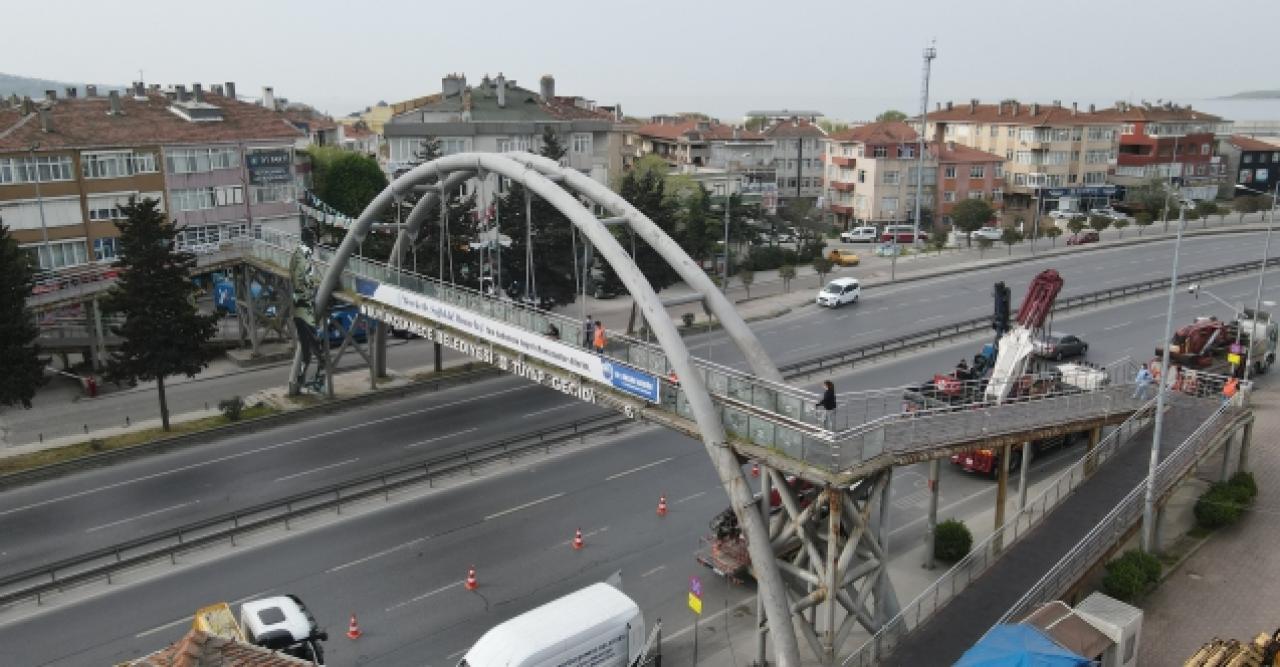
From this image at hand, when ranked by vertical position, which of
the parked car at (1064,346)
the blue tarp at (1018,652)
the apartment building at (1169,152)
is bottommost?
the parked car at (1064,346)

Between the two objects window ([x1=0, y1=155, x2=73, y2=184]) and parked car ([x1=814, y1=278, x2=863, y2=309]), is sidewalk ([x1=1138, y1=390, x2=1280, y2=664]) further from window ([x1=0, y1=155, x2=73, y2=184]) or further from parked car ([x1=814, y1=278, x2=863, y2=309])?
window ([x1=0, y1=155, x2=73, y2=184])

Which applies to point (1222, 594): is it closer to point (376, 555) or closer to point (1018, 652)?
point (1018, 652)

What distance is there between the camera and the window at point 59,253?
53719 millimetres

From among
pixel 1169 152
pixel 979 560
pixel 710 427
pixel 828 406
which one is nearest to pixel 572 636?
pixel 710 427

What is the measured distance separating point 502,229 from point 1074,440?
32.0 metres

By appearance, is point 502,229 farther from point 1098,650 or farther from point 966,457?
point 1098,650

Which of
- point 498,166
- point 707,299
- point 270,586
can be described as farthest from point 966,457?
point 270,586

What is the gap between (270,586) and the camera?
26594 millimetres

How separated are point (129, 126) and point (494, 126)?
26104 millimetres

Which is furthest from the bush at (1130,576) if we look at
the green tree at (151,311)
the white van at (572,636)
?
the green tree at (151,311)

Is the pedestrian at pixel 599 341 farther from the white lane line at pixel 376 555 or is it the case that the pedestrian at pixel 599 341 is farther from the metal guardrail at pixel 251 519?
the metal guardrail at pixel 251 519

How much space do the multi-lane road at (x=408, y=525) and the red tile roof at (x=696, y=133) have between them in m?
60.3

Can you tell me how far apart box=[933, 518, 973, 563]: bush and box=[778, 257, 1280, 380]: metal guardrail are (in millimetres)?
18349

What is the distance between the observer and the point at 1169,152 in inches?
4424
